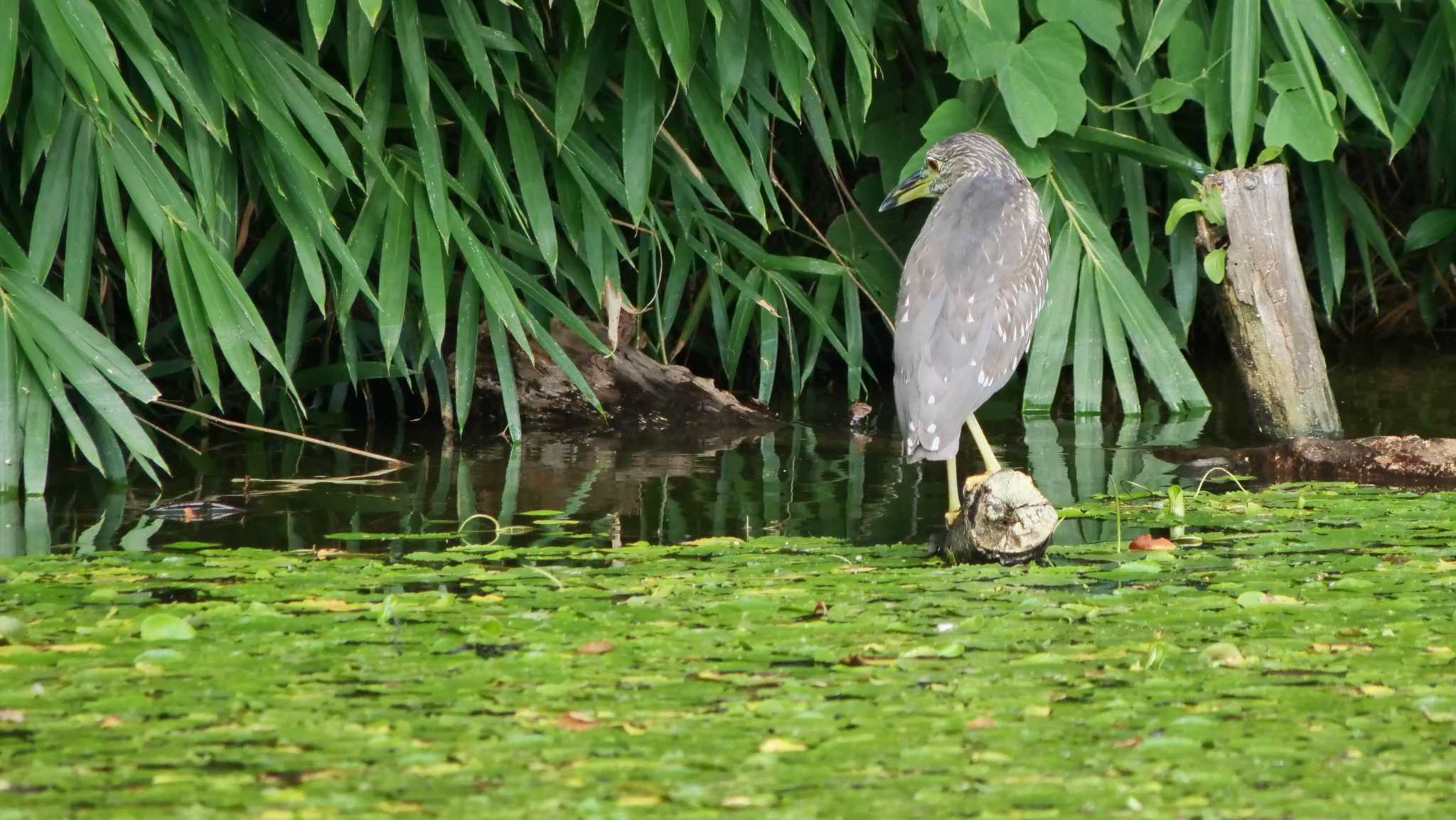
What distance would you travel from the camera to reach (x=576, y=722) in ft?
8.07

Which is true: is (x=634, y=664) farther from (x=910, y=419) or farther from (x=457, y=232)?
(x=457, y=232)

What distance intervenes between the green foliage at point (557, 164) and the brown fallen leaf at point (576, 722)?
2412 millimetres

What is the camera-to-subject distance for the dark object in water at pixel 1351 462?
188 inches

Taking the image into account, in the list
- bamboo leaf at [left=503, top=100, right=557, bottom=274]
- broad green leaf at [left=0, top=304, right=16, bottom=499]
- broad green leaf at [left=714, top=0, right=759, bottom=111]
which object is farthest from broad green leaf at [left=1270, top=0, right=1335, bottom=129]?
broad green leaf at [left=0, top=304, right=16, bottom=499]

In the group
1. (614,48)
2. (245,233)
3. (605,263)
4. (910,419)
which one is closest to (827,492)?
(910,419)

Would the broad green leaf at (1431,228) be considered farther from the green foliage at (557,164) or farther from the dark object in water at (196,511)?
the dark object in water at (196,511)

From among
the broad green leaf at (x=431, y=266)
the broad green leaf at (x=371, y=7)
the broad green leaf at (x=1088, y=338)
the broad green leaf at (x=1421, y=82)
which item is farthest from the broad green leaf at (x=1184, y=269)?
the broad green leaf at (x=371, y=7)

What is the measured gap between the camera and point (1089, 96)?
6191mm

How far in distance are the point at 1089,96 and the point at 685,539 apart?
2840 millimetres

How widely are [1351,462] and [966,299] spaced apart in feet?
4.30

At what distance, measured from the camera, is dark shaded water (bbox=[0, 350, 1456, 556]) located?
172 inches

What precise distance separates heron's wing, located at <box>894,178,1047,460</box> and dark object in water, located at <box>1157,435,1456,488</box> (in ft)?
2.68

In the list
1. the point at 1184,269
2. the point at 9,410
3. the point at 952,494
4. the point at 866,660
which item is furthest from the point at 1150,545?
the point at 9,410

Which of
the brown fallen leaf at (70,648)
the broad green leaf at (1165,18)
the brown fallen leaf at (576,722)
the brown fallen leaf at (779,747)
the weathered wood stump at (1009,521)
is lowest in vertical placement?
the brown fallen leaf at (779,747)
